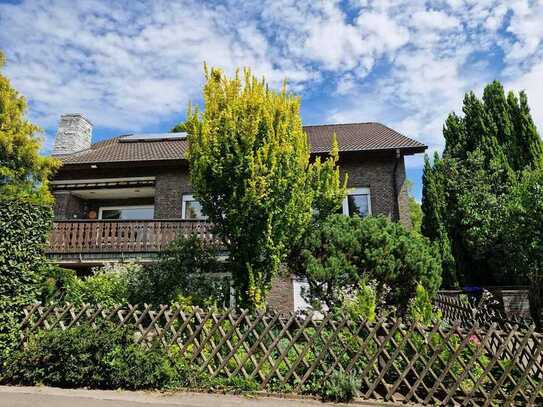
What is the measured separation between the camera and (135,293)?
326 inches

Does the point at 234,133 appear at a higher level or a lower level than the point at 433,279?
higher

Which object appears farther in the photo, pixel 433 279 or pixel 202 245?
pixel 202 245

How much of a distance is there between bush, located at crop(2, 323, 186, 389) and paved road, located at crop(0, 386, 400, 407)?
146 millimetres

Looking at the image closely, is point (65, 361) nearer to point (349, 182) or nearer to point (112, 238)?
point (112, 238)

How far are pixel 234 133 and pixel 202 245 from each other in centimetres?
288

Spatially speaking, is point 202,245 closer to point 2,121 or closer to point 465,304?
point 465,304

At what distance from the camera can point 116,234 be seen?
40.1ft

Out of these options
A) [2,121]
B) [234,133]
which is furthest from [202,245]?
[2,121]

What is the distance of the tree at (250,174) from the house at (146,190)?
3.78 meters

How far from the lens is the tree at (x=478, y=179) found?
14148mm

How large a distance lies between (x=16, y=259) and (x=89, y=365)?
200 cm

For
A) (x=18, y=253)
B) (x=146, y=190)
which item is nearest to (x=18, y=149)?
(x=146, y=190)

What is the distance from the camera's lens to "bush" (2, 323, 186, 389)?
17.1ft

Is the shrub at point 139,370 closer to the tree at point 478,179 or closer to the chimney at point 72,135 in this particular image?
the tree at point 478,179
